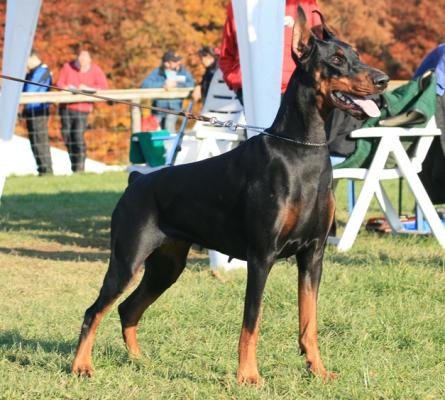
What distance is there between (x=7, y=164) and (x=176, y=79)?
1003 centimetres

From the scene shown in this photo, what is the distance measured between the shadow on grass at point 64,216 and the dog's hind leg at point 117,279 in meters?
4.74

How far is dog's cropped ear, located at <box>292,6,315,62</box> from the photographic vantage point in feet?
15.9

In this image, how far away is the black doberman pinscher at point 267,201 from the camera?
15.7 ft

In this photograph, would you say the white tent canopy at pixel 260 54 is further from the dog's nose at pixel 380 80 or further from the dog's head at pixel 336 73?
the dog's nose at pixel 380 80

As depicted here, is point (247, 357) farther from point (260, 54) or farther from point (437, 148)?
point (437, 148)

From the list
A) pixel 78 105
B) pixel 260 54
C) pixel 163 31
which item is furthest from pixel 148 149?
pixel 163 31

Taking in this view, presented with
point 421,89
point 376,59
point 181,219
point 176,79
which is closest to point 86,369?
point 181,219

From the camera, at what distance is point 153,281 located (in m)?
5.53

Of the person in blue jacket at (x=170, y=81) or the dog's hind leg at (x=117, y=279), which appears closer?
the dog's hind leg at (x=117, y=279)

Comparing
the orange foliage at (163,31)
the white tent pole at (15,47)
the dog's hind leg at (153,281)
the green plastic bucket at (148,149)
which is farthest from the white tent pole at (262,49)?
the orange foliage at (163,31)

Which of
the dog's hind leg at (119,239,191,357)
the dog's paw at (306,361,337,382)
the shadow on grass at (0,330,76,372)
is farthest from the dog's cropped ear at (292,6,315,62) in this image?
the shadow on grass at (0,330,76,372)

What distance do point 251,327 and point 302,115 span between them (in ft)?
3.53

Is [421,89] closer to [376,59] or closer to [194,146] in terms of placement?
[194,146]

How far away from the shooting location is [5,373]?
5184 mm
